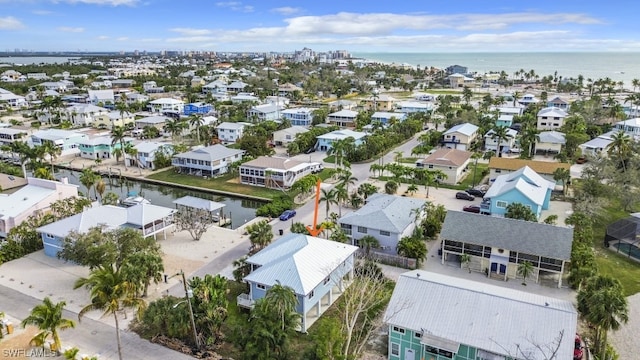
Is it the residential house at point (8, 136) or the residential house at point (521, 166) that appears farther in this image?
the residential house at point (8, 136)

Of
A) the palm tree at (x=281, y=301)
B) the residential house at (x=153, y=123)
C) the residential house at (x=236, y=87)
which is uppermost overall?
the residential house at (x=236, y=87)

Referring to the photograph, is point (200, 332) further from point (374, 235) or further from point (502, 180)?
point (502, 180)

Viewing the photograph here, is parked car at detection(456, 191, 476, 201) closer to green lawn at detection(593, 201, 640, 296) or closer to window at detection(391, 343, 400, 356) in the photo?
green lawn at detection(593, 201, 640, 296)

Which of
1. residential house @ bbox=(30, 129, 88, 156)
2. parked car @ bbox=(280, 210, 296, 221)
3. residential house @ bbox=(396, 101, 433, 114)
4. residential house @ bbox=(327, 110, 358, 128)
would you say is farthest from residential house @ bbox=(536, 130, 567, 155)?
residential house @ bbox=(30, 129, 88, 156)

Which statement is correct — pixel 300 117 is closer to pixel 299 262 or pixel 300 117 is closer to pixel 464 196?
pixel 464 196

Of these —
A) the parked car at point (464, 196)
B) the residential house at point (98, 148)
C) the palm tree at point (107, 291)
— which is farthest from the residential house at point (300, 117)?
the palm tree at point (107, 291)

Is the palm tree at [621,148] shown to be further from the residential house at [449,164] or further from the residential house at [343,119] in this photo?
the residential house at [343,119]
